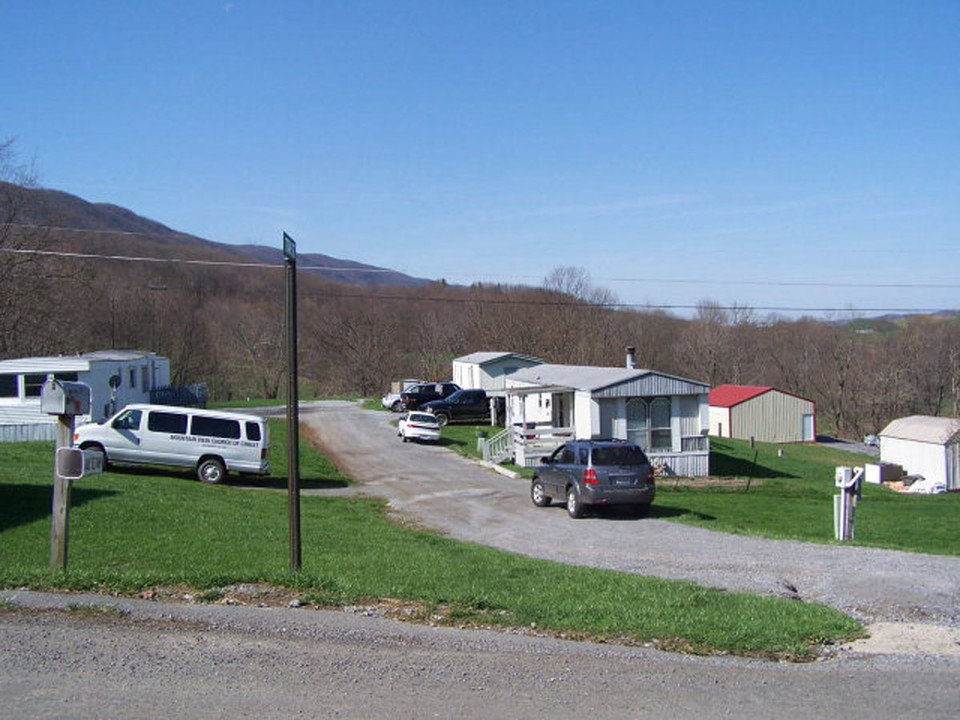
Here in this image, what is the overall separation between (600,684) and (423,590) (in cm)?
335

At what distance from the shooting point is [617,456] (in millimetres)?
21406

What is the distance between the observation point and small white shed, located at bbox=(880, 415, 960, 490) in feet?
135

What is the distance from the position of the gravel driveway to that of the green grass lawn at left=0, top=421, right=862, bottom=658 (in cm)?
119

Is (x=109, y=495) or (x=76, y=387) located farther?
(x=109, y=495)

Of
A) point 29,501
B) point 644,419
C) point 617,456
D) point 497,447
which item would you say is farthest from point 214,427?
point 644,419

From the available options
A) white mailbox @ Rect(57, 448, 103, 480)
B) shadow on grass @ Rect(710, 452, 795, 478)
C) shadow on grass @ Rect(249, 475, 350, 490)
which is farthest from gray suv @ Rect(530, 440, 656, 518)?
shadow on grass @ Rect(710, 452, 795, 478)

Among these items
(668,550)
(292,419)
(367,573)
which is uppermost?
(292,419)

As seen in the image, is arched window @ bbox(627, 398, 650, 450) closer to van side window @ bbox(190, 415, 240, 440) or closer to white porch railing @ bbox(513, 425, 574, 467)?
white porch railing @ bbox(513, 425, 574, 467)

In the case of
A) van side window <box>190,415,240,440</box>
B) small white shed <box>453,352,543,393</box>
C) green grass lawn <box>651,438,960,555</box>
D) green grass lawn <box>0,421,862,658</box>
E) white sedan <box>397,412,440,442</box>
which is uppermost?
small white shed <box>453,352,543,393</box>

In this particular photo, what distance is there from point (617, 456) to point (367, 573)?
1105 cm

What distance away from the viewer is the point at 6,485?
17328 mm

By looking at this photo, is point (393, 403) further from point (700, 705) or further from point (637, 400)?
point (700, 705)

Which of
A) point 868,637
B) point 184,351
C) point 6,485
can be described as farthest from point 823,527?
point 184,351

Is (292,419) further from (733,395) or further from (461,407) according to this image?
(733,395)
